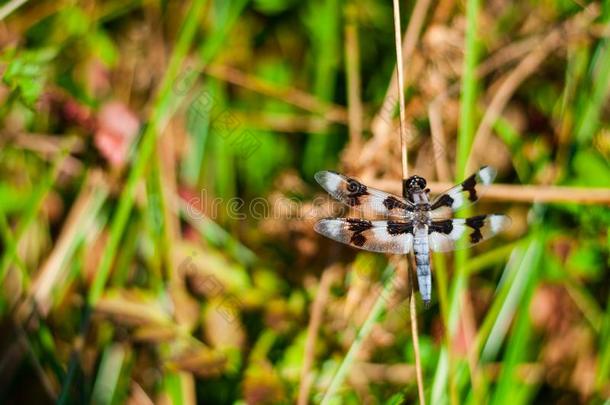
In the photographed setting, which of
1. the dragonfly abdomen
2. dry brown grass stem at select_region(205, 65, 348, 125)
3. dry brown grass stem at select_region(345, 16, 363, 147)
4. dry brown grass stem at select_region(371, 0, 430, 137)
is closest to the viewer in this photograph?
the dragonfly abdomen

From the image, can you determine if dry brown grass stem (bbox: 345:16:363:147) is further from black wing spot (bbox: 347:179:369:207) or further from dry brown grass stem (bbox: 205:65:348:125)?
black wing spot (bbox: 347:179:369:207)

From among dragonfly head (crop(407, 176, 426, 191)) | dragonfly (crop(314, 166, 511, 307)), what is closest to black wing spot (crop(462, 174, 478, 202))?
dragonfly (crop(314, 166, 511, 307))

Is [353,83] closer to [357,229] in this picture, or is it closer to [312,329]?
[357,229]

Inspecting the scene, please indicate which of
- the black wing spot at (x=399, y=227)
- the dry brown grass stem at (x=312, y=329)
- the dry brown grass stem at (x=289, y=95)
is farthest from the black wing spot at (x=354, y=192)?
the dry brown grass stem at (x=289, y=95)

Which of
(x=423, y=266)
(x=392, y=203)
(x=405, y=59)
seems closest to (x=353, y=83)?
(x=405, y=59)

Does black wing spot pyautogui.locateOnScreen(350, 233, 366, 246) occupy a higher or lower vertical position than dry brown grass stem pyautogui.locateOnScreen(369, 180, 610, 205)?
lower

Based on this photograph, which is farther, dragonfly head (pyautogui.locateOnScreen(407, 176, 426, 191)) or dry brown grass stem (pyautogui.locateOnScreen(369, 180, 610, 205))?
dry brown grass stem (pyautogui.locateOnScreen(369, 180, 610, 205))

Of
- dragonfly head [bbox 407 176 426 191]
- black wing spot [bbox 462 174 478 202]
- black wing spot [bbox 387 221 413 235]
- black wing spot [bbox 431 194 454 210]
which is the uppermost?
black wing spot [bbox 462 174 478 202]

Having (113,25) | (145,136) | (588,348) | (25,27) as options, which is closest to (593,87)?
(588,348)
